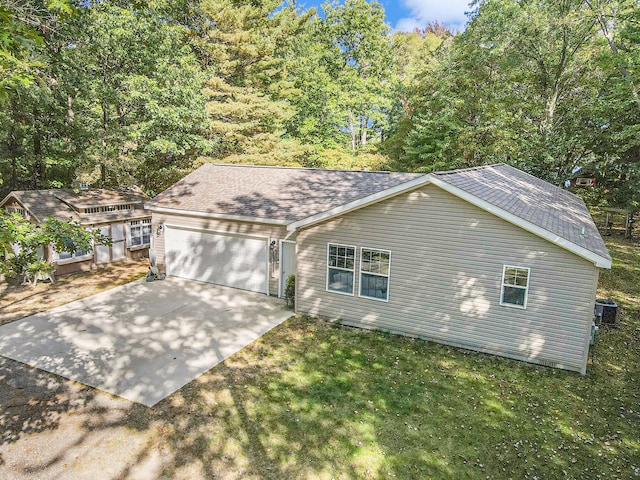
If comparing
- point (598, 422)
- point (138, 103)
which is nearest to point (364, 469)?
point (598, 422)

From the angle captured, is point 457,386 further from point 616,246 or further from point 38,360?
point 616,246

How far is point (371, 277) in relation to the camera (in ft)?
34.4

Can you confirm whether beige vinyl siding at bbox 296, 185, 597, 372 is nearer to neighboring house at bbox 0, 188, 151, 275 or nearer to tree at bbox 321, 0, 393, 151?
neighboring house at bbox 0, 188, 151, 275

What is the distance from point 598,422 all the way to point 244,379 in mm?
6729

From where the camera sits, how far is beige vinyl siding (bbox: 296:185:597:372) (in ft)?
28.0

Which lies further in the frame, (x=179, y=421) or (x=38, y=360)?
(x=38, y=360)

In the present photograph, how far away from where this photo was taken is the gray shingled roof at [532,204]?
870 cm

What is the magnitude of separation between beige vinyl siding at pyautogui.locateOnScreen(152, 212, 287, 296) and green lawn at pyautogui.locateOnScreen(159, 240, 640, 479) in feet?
11.2

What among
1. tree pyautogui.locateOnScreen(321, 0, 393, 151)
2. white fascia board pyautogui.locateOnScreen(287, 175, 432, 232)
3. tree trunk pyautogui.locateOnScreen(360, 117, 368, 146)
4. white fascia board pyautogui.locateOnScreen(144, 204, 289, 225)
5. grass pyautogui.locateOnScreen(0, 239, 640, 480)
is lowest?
grass pyautogui.locateOnScreen(0, 239, 640, 480)

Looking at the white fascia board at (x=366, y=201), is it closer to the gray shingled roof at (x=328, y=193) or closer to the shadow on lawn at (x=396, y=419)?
the gray shingled roof at (x=328, y=193)

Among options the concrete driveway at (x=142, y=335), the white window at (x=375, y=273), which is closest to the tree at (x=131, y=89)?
the concrete driveway at (x=142, y=335)

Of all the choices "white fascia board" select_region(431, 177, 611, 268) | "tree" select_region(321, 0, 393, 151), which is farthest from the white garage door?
"tree" select_region(321, 0, 393, 151)

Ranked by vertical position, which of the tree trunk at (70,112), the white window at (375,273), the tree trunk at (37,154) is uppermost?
the tree trunk at (70,112)

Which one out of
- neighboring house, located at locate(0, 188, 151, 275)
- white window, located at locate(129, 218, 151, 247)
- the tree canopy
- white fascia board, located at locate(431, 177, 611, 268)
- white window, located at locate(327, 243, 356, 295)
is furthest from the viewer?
the tree canopy
